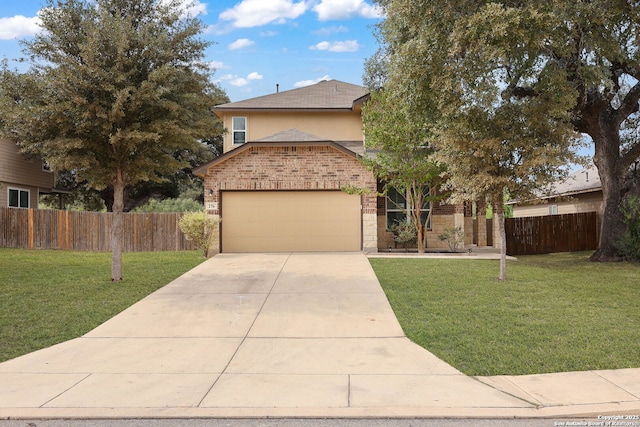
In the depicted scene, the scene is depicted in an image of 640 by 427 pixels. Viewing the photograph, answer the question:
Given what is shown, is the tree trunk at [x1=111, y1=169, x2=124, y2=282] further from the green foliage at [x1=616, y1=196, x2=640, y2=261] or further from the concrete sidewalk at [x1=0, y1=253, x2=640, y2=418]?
the green foliage at [x1=616, y1=196, x2=640, y2=261]

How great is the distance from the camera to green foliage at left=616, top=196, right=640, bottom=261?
47.6 feet

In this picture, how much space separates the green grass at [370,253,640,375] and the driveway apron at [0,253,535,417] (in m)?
0.53

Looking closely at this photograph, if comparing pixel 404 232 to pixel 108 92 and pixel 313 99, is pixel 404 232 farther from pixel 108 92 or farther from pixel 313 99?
pixel 108 92

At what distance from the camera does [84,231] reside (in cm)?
1870

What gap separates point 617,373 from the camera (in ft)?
18.0

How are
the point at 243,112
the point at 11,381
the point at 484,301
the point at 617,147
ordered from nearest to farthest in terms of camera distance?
the point at 11,381
the point at 484,301
the point at 617,147
the point at 243,112

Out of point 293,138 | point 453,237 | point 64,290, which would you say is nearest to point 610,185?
point 453,237

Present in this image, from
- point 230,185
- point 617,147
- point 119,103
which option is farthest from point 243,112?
point 617,147

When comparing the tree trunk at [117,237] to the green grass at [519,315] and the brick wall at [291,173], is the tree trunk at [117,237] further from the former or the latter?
the green grass at [519,315]

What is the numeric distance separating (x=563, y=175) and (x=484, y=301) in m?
4.17

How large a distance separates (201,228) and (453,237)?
890cm

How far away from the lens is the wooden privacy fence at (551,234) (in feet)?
59.4

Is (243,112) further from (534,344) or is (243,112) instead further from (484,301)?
(534,344)

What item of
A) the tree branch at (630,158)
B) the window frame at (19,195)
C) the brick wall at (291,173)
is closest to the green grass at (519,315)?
the tree branch at (630,158)
